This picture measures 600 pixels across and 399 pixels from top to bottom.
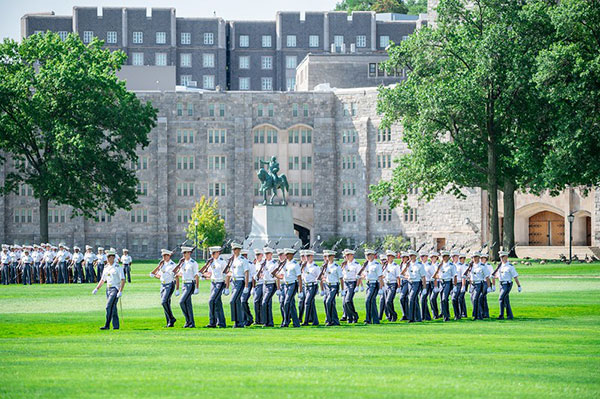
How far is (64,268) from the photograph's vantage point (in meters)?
54.0

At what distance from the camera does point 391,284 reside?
3030 centimetres

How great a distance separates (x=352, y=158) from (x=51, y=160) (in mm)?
41204

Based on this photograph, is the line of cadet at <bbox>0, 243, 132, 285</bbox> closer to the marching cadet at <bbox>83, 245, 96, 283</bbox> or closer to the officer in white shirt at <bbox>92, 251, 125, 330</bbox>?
the marching cadet at <bbox>83, 245, 96, 283</bbox>

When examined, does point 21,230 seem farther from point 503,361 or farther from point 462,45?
point 503,361

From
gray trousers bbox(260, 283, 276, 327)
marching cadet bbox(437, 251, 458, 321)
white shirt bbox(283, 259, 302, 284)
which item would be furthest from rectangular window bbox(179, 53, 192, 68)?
white shirt bbox(283, 259, 302, 284)

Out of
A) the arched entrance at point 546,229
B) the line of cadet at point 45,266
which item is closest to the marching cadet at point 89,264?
the line of cadet at point 45,266

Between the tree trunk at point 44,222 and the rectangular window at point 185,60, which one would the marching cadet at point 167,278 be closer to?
the tree trunk at point 44,222

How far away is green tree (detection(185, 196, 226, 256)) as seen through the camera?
94.0 metres

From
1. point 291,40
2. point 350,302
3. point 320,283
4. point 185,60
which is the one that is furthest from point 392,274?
point 291,40

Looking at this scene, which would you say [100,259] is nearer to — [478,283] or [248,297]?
[248,297]

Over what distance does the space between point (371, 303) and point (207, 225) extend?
2607 inches

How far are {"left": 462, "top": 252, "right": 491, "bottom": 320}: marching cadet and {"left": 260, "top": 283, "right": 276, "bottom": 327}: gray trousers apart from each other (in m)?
6.50

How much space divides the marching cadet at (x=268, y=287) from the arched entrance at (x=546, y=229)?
67657mm

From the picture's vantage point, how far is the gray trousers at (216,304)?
89.0ft
